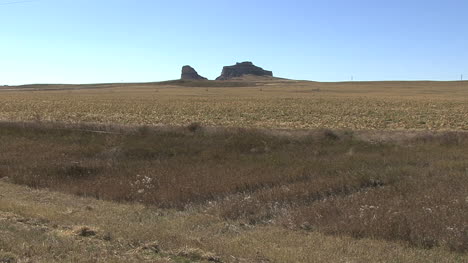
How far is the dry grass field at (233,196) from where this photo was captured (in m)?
6.77

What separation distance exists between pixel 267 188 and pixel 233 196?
1074 millimetres

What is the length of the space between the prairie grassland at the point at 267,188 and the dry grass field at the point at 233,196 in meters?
0.04

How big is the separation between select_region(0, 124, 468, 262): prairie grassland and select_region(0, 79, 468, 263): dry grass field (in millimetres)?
40

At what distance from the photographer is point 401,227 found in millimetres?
7898

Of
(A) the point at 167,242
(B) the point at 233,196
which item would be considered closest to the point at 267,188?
(B) the point at 233,196

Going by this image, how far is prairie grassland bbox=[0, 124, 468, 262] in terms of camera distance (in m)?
7.38

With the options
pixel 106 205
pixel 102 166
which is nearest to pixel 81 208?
Answer: pixel 106 205

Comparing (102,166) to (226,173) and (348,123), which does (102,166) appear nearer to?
(226,173)

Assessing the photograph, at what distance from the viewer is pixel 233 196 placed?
11.6 m

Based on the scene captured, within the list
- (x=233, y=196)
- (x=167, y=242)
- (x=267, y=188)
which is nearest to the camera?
(x=167, y=242)

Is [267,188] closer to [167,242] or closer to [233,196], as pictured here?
[233,196]

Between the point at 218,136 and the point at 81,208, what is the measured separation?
12.0 meters

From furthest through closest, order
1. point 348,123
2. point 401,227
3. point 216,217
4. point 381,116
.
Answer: point 381,116 → point 348,123 → point 216,217 → point 401,227

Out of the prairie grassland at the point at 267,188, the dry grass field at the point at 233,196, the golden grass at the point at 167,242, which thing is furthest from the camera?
the prairie grassland at the point at 267,188
